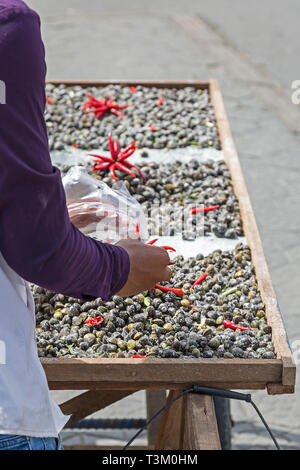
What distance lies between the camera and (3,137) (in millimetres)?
884

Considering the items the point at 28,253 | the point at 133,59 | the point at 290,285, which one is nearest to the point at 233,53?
the point at 133,59

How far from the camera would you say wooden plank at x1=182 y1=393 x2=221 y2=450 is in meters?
1.38

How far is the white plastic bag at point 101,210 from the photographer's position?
176 centimetres

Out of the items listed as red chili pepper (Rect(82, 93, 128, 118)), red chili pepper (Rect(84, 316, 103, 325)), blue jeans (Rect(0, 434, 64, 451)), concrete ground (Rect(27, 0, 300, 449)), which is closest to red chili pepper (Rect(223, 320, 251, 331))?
red chili pepper (Rect(84, 316, 103, 325))

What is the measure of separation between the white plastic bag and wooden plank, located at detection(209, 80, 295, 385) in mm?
329

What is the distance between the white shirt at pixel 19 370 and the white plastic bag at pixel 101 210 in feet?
2.10

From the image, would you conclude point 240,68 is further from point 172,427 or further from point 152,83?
point 172,427

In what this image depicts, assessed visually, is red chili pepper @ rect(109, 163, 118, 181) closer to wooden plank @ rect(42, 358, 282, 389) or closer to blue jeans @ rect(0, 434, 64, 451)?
wooden plank @ rect(42, 358, 282, 389)

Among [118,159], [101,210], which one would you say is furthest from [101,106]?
[101,210]

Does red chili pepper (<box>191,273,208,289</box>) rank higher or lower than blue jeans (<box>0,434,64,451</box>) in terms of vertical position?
lower

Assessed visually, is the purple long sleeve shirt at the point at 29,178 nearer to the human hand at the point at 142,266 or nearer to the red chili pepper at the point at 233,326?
the human hand at the point at 142,266

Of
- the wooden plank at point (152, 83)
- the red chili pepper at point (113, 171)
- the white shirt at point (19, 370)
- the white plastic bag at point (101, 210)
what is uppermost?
the white shirt at point (19, 370)

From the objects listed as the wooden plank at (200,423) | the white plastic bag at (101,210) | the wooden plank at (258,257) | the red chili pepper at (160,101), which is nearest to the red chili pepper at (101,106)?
the red chili pepper at (160,101)

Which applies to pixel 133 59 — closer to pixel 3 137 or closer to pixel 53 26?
pixel 53 26
